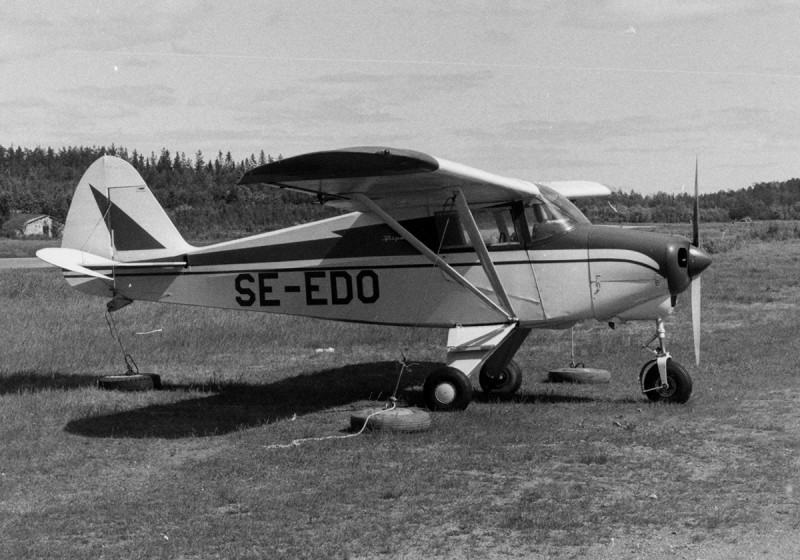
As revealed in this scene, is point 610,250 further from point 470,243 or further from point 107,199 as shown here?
point 107,199

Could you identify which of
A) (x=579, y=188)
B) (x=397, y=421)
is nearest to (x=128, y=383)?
(x=397, y=421)

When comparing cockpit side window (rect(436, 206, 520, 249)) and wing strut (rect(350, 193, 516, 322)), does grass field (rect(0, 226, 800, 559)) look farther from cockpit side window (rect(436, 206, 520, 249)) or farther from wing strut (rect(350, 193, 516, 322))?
cockpit side window (rect(436, 206, 520, 249))

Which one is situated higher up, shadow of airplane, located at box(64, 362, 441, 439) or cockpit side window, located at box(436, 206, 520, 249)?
cockpit side window, located at box(436, 206, 520, 249)

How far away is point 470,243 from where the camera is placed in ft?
36.9

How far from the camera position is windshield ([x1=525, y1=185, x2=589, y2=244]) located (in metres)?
11.0

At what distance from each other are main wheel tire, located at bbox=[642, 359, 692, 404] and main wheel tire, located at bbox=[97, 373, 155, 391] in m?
6.26

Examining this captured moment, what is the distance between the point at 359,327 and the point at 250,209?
57.2m

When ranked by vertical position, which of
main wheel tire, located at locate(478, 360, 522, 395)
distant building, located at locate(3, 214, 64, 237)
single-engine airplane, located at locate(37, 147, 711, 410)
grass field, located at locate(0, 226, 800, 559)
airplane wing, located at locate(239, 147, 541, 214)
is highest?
distant building, located at locate(3, 214, 64, 237)

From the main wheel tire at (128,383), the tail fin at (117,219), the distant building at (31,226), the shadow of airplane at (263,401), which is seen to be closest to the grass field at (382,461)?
the shadow of airplane at (263,401)

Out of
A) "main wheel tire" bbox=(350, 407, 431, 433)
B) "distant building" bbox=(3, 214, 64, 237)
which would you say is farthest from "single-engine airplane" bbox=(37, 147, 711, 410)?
"distant building" bbox=(3, 214, 64, 237)

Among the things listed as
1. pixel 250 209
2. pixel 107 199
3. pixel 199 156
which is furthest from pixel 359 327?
pixel 199 156

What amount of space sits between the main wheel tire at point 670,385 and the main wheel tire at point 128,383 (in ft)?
20.5

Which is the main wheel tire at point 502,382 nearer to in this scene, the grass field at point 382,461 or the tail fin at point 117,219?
the grass field at point 382,461

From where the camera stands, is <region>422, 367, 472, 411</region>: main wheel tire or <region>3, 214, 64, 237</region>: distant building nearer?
<region>422, 367, 472, 411</region>: main wheel tire
